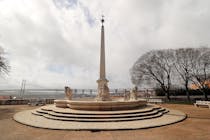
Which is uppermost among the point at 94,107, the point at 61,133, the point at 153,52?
the point at 153,52

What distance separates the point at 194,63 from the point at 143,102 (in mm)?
19967

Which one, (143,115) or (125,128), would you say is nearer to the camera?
(125,128)

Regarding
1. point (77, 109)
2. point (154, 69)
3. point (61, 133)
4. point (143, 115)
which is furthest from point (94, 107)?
point (154, 69)

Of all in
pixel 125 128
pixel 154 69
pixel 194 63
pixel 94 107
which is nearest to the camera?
pixel 125 128

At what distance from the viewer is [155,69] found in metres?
35.4

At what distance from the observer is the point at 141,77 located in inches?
1449

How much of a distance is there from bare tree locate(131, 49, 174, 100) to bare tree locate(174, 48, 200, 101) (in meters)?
1.49

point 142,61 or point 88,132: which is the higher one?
point 142,61

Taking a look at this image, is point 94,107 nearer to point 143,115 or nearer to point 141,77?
point 143,115

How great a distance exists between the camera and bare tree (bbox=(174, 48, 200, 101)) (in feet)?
102

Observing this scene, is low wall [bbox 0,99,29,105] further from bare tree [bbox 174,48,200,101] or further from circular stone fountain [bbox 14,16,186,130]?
bare tree [bbox 174,48,200,101]

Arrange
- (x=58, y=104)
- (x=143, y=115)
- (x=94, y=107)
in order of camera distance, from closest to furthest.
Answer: (x=143, y=115)
(x=94, y=107)
(x=58, y=104)

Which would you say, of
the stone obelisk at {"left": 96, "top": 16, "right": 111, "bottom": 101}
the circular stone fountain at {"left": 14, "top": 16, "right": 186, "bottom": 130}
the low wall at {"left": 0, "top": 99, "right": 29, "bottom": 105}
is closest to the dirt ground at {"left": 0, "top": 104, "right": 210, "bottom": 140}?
the circular stone fountain at {"left": 14, "top": 16, "right": 186, "bottom": 130}

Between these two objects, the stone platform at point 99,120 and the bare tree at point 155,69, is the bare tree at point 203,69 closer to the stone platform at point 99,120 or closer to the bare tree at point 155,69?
the bare tree at point 155,69
